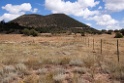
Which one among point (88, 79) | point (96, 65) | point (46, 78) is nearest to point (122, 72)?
point (88, 79)

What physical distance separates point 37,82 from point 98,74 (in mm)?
3406

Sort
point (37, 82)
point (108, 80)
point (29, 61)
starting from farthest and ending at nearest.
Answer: point (29, 61), point (108, 80), point (37, 82)

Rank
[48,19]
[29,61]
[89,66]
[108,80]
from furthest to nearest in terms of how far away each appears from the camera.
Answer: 1. [48,19]
2. [29,61]
3. [89,66]
4. [108,80]

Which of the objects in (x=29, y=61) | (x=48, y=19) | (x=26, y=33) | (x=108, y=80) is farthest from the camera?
(x=48, y=19)

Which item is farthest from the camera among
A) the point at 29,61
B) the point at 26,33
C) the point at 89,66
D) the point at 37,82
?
the point at 26,33

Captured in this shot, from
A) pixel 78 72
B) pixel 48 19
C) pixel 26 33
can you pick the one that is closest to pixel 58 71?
pixel 78 72

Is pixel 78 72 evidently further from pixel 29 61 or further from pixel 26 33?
pixel 26 33

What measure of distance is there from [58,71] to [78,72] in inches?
42.2

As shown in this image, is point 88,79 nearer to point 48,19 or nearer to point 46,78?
point 46,78

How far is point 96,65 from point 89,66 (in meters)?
0.58

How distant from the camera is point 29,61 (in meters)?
14.3

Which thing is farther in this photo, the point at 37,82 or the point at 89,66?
the point at 89,66

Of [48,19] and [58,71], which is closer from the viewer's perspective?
[58,71]

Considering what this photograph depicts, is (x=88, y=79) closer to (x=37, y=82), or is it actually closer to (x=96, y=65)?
(x=37, y=82)
